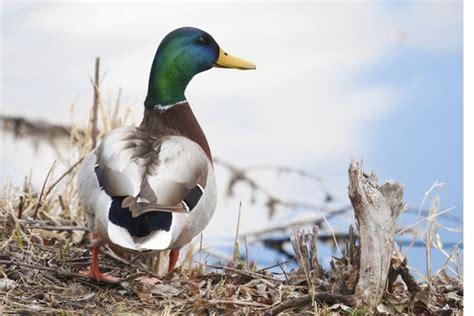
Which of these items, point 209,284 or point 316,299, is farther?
point 209,284

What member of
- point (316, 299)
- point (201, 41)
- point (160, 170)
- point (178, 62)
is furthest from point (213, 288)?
point (201, 41)

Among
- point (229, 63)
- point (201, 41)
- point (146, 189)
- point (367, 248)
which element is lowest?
point (367, 248)

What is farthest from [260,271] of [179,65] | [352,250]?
[179,65]

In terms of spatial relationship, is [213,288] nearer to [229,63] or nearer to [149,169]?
[149,169]

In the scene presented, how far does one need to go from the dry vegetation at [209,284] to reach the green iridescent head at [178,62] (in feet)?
2.69

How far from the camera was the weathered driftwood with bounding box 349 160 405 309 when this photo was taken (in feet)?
13.7

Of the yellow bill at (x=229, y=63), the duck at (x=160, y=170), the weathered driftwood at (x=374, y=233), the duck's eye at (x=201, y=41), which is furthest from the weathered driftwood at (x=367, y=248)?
Answer: the duck's eye at (x=201, y=41)

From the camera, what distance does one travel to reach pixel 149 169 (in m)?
4.02

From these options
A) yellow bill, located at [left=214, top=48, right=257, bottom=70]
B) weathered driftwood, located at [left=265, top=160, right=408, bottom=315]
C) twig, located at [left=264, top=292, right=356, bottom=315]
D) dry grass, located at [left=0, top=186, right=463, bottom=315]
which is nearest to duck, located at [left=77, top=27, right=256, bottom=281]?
yellow bill, located at [left=214, top=48, right=257, bottom=70]

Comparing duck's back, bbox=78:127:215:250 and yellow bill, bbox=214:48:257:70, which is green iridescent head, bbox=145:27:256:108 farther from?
duck's back, bbox=78:127:215:250

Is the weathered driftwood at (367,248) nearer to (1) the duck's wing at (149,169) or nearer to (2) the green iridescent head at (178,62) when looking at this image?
(1) the duck's wing at (149,169)

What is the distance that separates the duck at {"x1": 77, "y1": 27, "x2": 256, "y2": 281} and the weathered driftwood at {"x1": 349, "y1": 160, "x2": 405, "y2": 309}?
71 cm

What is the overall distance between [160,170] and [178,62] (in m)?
0.85

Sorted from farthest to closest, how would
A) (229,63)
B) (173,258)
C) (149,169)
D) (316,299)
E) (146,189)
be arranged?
(229,63) < (173,258) < (316,299) < (149,169) < (146,189)
